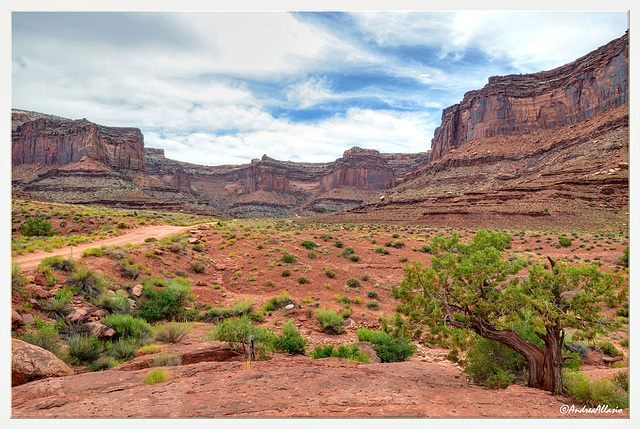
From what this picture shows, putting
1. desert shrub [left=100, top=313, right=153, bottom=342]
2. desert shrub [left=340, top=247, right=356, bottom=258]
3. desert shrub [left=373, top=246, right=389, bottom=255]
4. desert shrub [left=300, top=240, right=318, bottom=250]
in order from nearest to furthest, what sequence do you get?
desert shrub [left=100, top=313, right=153, bottom=342] < desert shrub [left=340, top=247, right=356, bottom=258] < desert shrub [left=300, top=240, right=318, bottom=250] < desert shrub [left=373, top=246, right=389, bottom=255]

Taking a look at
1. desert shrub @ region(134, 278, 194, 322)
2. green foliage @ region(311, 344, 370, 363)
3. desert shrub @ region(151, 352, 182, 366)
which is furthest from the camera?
desert shrub @ region(134, 278, 194, 322)

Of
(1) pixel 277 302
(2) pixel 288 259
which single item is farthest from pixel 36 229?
(1) pixel 277 302

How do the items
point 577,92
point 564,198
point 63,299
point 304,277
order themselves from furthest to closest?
point 577,92 → point 564,198 → point 304,277 → point 63,299

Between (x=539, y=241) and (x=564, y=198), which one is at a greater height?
(x=564, y=198)

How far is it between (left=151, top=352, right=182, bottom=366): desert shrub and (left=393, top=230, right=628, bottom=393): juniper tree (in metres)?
5.12

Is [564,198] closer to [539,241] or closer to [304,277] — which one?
[539,241]

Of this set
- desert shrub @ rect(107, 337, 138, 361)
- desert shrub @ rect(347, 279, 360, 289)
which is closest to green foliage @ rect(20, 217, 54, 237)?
desert shrub @ rect(107, 337, 138, 361)

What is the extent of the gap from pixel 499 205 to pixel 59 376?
212 feet

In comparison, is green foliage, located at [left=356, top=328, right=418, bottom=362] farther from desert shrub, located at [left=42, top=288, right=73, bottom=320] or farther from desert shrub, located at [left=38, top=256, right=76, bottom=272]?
desert shrub, located at [left=38, top=256, right=76, bottom=272]

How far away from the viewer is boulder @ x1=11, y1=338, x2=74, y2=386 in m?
5.26

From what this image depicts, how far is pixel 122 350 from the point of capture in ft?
24.8

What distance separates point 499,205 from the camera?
2226 inches

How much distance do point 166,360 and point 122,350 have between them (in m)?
2.06

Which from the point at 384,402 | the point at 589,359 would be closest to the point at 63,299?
the point at 384,402
